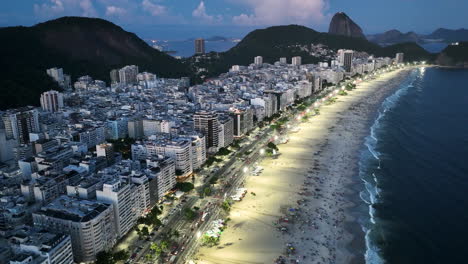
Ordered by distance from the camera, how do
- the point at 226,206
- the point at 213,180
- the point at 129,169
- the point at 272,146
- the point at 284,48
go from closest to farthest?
the point at 226,206 → the point at 129,169 → the point at 213,180 → the point at 272,146 → the point at 284,48

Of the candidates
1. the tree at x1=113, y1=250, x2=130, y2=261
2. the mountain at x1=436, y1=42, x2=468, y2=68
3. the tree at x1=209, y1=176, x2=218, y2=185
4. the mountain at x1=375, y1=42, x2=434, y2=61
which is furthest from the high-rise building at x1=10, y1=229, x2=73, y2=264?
the mountain at x1=375, y1=42, x2=434, y2=61

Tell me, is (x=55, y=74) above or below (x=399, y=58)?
below

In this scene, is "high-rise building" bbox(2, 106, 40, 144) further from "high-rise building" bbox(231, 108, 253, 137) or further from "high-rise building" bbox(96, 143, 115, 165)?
"high-rise building" bbox(231, 108, 253, 137)

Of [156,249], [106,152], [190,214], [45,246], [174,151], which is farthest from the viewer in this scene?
[106,152]

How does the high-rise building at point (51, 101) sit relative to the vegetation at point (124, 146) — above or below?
above

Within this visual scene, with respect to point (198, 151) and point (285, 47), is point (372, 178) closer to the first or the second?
point (198, 151)

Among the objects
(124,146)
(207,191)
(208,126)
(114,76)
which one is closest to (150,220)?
(207,191)

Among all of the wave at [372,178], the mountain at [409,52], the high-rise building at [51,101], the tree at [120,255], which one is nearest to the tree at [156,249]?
the tree at [120,255]

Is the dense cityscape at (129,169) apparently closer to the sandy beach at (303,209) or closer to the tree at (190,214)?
the tree at (190,214)
